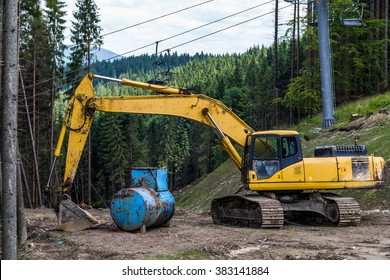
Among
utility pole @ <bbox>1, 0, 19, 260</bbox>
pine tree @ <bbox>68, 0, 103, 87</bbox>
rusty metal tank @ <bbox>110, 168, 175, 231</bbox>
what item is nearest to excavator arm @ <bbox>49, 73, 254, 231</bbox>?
rusty metal tank @ <bbox>110, 168, 175, 231</bbox>

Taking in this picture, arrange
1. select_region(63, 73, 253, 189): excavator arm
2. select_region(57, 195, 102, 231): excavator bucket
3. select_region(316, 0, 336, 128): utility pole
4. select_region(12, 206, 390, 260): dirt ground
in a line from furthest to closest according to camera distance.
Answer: select_region(316, 0, 336, 128): utility pole < select_region(63, 73, 253, 189): excavator arm < select_region(57, 195, 102, 231): excavator bucket < select_region(12, 206, 390, 260): dirt ground

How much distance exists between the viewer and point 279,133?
17.9m

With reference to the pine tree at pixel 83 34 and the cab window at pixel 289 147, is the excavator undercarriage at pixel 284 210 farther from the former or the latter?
the pine tree at pixel 83 34

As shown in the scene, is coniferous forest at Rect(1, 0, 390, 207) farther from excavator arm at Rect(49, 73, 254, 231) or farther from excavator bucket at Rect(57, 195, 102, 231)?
excavator bucket at Rect(57, 195, 102, 231)

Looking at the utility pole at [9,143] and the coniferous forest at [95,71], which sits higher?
the coniferous forest at [95,71]

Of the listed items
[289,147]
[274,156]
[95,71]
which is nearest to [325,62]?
[289,147]

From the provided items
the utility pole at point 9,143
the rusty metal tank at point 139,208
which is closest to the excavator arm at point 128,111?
the rusty metal tank at point 139,208

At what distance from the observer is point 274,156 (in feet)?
58.7

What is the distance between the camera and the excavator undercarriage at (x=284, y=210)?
16969 millimetres

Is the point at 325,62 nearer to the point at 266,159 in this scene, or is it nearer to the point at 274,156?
the point at 274,156

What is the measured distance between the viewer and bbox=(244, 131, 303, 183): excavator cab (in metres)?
17.8

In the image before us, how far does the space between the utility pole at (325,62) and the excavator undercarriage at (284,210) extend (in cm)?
1349

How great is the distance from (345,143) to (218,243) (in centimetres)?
1375

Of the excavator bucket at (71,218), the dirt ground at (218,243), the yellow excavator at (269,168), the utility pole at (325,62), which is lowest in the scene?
the dirt ground at (218,243)
